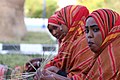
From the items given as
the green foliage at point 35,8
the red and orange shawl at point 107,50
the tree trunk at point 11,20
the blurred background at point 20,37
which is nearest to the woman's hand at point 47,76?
the red and orange shawl at point 107,50

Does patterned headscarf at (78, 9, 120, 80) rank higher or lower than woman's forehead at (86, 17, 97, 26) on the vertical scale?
lower

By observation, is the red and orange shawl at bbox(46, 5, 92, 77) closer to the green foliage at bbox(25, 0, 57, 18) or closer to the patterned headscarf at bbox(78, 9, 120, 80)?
the patterned headscarf at bbox(78, 9, 120, 80)

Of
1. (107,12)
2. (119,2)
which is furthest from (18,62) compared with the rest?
(119,2)

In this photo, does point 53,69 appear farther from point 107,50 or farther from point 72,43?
point 107,50

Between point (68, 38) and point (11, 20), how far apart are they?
302 inches

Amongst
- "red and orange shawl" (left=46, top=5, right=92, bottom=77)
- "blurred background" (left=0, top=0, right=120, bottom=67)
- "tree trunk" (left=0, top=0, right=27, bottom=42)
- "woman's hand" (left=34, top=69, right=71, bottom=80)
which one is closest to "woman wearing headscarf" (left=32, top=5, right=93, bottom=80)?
"red and orange shawl" (left=46, top=5, right=92, bottom=77)

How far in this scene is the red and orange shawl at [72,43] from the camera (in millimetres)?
4062

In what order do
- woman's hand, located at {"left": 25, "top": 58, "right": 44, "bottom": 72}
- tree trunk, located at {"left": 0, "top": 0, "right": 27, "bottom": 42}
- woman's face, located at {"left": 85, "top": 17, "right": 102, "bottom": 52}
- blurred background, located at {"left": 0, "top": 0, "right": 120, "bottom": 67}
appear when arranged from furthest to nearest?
1. tree trunk, located at {"left": 0, "top": 0, "right": 27, "bottom": 42}
2. blurred background, located at {"left": 0, "top": 0, "right": 120, "bottom": 67}
3. woman's hand, located at {"left": 25, "top": 58, "right": 44, "bottom": 72}
4. woman's face, located at {"left": 85, "top": 17, "right": 102, "bottom": 52}

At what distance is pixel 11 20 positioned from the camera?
1197 cm

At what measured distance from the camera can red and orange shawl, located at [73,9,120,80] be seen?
10.7 feet

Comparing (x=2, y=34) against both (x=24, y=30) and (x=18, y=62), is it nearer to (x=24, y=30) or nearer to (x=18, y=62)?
(x=24, y=30)

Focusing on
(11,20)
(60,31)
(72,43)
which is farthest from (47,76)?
(11,20)

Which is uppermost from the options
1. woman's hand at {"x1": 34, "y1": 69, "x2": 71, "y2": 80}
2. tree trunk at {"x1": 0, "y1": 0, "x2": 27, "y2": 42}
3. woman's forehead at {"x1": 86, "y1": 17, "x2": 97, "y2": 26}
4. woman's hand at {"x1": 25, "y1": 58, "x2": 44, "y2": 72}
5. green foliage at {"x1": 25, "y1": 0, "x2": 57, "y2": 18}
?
green foliage at {"x1": 25, "y1": 0, "x2": 57, "y2": 18}

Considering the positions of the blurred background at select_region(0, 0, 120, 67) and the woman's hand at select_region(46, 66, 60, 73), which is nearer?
the woman's hand at select_region(46, 66, 60, 73)
